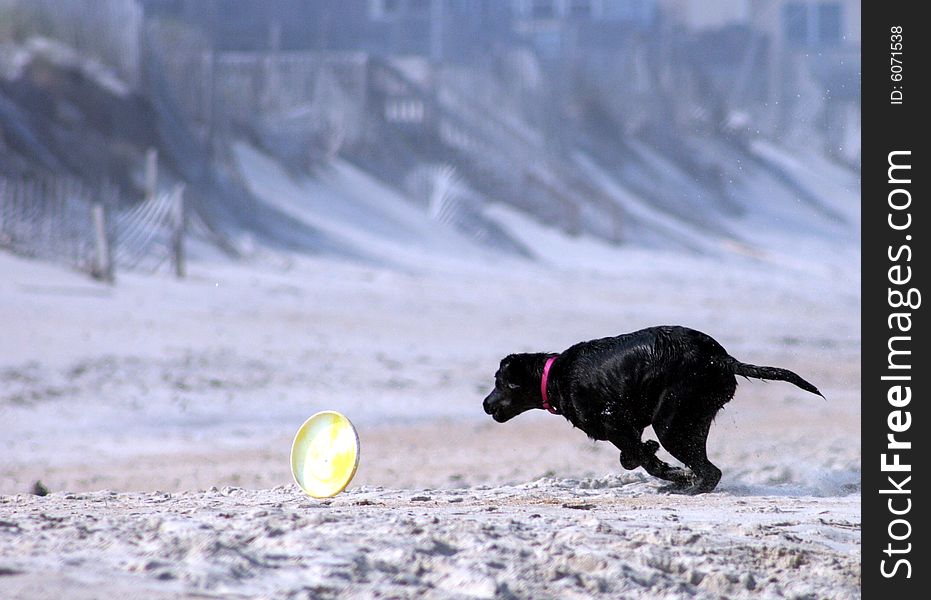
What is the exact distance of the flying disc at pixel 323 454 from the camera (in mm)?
6359

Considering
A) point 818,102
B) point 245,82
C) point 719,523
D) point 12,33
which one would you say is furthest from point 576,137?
point 719,523

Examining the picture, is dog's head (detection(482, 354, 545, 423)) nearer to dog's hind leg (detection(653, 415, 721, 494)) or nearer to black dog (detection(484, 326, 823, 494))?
black dog (detection(484, 326, 823, 494))

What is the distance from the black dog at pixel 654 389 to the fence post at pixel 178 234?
1213 centimetres

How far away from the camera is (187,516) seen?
17.4 ft

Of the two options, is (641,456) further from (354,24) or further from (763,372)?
(354,24)

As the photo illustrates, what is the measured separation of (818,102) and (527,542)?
157ft

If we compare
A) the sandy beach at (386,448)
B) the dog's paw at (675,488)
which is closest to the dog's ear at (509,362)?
the sandy beach at (386,448)

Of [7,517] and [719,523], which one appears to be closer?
[7,517]

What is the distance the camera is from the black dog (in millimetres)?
6590

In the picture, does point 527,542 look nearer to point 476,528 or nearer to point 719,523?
point 476,528

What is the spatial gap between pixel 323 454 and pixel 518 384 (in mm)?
1088

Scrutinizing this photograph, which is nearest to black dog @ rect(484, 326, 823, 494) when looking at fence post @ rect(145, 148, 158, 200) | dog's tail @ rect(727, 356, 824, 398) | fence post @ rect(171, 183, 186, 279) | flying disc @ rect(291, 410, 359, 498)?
dog's tail @ rect(727, 356, 824, 398)

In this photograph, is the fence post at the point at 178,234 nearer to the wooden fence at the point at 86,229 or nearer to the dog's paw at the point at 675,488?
the wooden fence at the point at 86,229

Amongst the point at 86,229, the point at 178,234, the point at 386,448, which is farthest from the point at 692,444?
the point at 86,229
